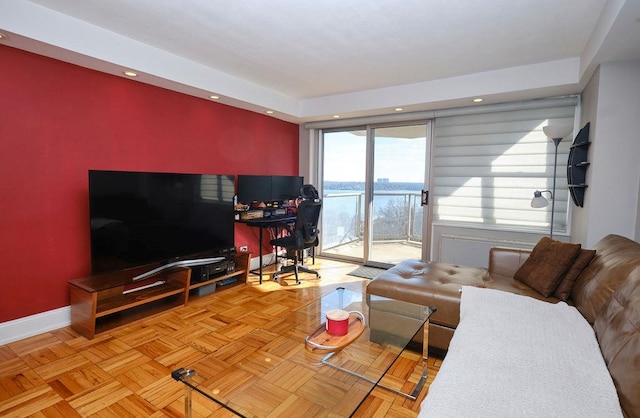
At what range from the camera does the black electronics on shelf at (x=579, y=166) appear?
2.82 metres

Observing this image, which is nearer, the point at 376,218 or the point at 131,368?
the point at 131,368

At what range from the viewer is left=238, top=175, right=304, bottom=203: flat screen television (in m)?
4.09

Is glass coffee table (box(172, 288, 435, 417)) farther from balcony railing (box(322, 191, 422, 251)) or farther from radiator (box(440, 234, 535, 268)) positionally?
balcony railing (box(322, 191, 422, 251))

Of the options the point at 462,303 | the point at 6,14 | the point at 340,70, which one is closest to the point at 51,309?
the point at 6,14

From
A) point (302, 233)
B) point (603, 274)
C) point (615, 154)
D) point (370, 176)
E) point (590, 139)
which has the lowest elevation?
point (302, 233)

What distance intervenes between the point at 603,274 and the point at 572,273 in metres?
0.33

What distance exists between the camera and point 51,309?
262cm

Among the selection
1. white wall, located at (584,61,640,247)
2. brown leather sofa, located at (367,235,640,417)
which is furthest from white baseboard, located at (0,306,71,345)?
white wall, located at (584,61,640,247)

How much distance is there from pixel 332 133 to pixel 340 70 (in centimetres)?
171

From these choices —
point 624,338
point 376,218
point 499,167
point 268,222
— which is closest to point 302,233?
point 268,222

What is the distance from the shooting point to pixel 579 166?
9.40 ft

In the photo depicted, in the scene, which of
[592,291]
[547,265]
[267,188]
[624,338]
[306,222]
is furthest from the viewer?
[267,188]

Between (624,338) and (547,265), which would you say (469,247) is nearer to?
(547,265)

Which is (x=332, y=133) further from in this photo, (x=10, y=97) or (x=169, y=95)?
(x=10, y=97)
